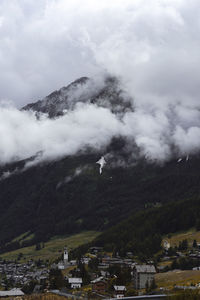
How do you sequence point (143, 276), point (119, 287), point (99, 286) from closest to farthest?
point (119, 287) → point (99, 286) → point (143, 276)

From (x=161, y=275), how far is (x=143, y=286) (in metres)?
19.3

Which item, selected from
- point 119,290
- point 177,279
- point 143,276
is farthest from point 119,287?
point 177,279

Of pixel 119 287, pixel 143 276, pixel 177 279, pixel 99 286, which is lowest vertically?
pixel 119 287

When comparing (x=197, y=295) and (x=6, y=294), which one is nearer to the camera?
(x=197, y=295)

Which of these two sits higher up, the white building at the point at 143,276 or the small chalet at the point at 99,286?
the white building at the point at 143,276

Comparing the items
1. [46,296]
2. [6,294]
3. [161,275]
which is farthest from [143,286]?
[6,294]

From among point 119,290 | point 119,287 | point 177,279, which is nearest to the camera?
point 119,290

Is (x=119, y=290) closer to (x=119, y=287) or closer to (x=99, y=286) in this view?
(x=119, y=287)

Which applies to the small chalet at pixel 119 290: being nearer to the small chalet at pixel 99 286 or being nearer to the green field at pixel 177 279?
the small chalet at pixel 99 286

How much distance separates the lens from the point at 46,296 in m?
168

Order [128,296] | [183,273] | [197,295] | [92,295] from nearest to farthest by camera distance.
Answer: [197,295], [128,296], [92,295], [183,273]

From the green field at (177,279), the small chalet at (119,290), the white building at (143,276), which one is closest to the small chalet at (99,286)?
the small chalet at (119,290)

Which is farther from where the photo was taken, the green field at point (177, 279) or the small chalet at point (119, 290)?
the green field at point (177, 279)

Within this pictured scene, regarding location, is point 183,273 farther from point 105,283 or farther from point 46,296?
point 46,296
